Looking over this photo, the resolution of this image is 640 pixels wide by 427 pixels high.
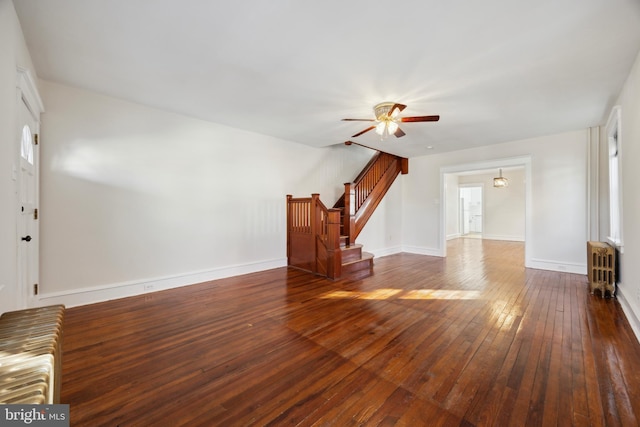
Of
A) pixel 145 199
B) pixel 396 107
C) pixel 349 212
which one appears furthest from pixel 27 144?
pixel 349 212

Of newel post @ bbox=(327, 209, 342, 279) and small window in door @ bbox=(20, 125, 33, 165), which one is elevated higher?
small window in door @ bbox=(20, 125, 33, 165)

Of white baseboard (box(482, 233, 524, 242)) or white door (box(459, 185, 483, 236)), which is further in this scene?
white door (box(459, 185, 483, 236))

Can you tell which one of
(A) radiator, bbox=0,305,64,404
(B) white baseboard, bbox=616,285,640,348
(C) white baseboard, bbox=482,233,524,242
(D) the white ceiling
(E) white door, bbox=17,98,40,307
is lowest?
(B) white baseboard, bbox=616,285,640,348

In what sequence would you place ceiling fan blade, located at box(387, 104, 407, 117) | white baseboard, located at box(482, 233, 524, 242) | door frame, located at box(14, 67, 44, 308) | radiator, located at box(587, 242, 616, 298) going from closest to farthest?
door frame, located at box(14, 67, 44, 308), ceiling fan blade, located at box(387, 104, 407, 117), radiator, located at box(587, 242, 616, 298), white baseboard, located at box(482, 233, 524, 242)

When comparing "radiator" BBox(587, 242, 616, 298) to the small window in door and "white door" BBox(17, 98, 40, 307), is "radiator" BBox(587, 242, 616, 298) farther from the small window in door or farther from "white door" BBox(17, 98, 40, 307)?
the small window in door

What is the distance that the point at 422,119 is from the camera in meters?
3.32

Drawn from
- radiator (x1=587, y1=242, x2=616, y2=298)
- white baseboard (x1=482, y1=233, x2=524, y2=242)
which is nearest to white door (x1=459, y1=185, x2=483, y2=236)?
white baseboard (x1=482, y1=233, x2=524, y2=242)

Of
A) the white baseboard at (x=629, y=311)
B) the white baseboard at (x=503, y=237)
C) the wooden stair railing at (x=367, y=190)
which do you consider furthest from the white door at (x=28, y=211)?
the white baseboard at (x=503, y=237)

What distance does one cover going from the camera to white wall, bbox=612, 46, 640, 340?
8.41ft

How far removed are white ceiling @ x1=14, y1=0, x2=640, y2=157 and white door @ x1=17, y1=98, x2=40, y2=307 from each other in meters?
0.70

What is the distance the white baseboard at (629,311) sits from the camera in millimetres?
2483

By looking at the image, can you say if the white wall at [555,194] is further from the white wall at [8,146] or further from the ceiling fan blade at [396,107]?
the white wall at [8,146]

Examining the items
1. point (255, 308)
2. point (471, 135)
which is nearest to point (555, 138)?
point (471, 135)

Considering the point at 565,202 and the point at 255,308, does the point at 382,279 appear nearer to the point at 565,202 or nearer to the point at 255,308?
the point at 255,308
